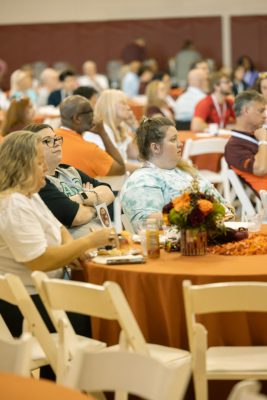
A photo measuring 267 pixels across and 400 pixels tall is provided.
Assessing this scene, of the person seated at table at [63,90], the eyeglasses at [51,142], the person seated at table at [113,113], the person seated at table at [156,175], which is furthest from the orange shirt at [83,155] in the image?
the person seated at table at [63,90]

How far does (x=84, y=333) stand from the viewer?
458cm

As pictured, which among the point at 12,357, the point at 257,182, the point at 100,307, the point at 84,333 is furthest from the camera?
the point at 257,182

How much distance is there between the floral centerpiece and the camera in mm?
4387

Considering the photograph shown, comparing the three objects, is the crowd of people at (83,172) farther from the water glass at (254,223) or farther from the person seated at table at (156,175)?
the water glass at (254,223)

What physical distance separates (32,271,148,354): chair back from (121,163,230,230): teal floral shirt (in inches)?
57.6

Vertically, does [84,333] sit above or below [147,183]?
below

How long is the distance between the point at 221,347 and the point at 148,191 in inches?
55.6

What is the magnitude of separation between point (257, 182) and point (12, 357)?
439 cm

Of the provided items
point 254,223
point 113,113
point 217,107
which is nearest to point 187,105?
point 217,107

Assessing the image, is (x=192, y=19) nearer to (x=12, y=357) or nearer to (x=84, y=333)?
(x=84, y=333)

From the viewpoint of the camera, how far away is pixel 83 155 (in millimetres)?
7012

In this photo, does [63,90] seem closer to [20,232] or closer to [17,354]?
[20,232]

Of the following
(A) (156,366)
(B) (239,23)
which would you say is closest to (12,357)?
(A) (156,366)

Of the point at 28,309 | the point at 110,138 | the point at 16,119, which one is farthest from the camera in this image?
the point at 110,138
